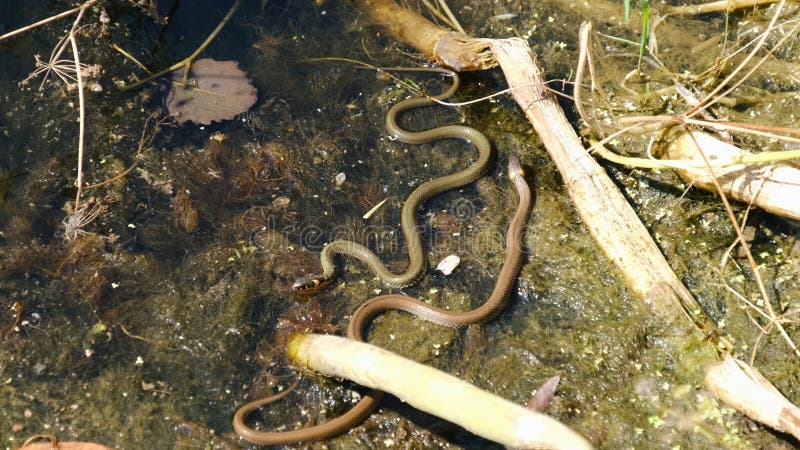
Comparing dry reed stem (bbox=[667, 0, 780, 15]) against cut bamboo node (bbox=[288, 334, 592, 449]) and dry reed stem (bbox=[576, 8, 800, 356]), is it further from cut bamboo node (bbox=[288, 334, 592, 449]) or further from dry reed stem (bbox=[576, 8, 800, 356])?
cut bamboo node (bbox=[288, 334, 592, 449])

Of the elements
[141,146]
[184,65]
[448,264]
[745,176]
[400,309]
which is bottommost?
[400,309]

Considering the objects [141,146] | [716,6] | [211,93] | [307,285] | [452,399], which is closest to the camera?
[452,399]

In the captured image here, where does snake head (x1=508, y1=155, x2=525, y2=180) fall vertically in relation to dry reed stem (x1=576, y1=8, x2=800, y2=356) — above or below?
below

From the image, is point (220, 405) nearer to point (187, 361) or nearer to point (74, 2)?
point (187, 361)

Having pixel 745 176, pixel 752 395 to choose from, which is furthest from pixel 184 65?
pixel 752 395

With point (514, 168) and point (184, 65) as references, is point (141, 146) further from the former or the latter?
point (514, 168)

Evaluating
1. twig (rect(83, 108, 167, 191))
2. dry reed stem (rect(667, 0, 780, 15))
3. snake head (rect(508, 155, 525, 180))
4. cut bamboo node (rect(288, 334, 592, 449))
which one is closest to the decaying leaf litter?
twig (rect(83, 108, 167, 191))

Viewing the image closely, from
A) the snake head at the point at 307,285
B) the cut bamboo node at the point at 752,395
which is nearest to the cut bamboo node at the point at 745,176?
the cut bamboo node at the point at 752,395
